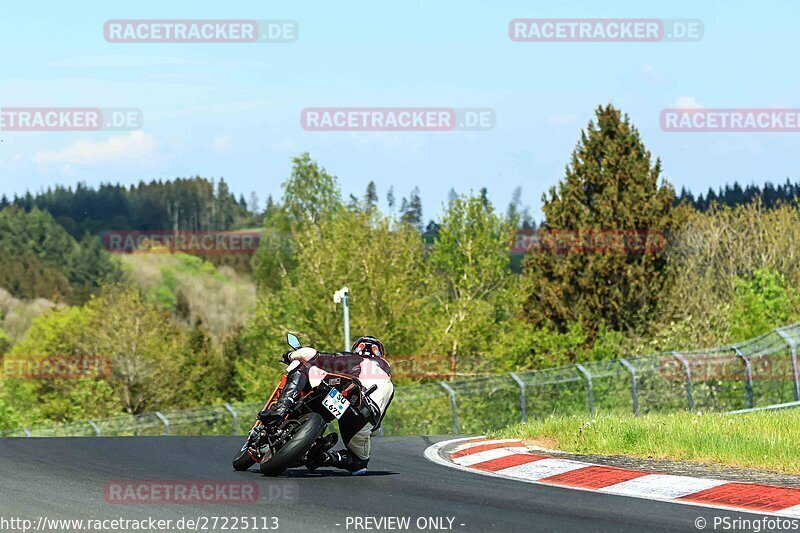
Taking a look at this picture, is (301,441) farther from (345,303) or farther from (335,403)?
(345,303)

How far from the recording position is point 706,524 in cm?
847

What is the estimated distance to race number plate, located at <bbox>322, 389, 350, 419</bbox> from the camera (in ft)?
38.4

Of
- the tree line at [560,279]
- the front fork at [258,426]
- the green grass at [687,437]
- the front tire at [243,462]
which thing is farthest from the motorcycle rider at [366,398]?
the tree line at [560,279]

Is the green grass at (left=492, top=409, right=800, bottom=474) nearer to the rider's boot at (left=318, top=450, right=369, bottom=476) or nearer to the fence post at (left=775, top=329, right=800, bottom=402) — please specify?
the rider's boot at (left=318, top=450, right=369, bottom=476)

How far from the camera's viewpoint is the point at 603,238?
165ft

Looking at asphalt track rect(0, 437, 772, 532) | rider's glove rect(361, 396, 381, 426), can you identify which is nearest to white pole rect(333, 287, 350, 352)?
asphalt track rect(0, 437, 772, 532)

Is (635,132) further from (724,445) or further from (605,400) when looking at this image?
(724,445)

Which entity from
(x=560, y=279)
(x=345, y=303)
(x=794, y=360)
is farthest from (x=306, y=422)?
(x=560, y=279)

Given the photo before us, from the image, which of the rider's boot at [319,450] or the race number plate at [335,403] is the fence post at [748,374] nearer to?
the rider's boot at [319,450]

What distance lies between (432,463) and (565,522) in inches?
211

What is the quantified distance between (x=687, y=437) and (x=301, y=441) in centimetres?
503

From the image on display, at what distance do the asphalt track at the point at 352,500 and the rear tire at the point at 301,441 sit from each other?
205 mm

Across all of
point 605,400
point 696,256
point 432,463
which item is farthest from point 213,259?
point 432,463

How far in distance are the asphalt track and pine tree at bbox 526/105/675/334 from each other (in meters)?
35.7
